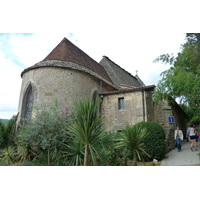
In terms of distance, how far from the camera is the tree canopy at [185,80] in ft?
29.4

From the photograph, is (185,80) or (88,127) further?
(185,80)

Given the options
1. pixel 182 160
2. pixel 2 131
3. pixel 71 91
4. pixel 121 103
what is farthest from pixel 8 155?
pixel 182 160

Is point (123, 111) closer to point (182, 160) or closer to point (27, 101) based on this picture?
point (182, 160)

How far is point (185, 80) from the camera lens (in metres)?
9.38

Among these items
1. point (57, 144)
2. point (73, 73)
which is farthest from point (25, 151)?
point (73, 73)

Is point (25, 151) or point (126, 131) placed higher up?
point (126, 131)

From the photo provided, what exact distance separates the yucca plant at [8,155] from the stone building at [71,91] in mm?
2462

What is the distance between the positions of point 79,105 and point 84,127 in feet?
2.14

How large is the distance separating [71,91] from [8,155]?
4.95 m

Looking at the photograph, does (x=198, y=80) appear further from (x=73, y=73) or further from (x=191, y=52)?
(x=73, y=73)

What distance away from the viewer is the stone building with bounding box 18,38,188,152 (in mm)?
10844

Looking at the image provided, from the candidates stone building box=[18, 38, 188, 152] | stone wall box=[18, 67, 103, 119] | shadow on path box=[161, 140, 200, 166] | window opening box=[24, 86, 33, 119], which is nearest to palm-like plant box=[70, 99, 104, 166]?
shadow on path box=[161, 140, 200, 166]

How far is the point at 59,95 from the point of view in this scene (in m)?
10.8

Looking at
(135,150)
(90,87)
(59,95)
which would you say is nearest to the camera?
(135,150)
